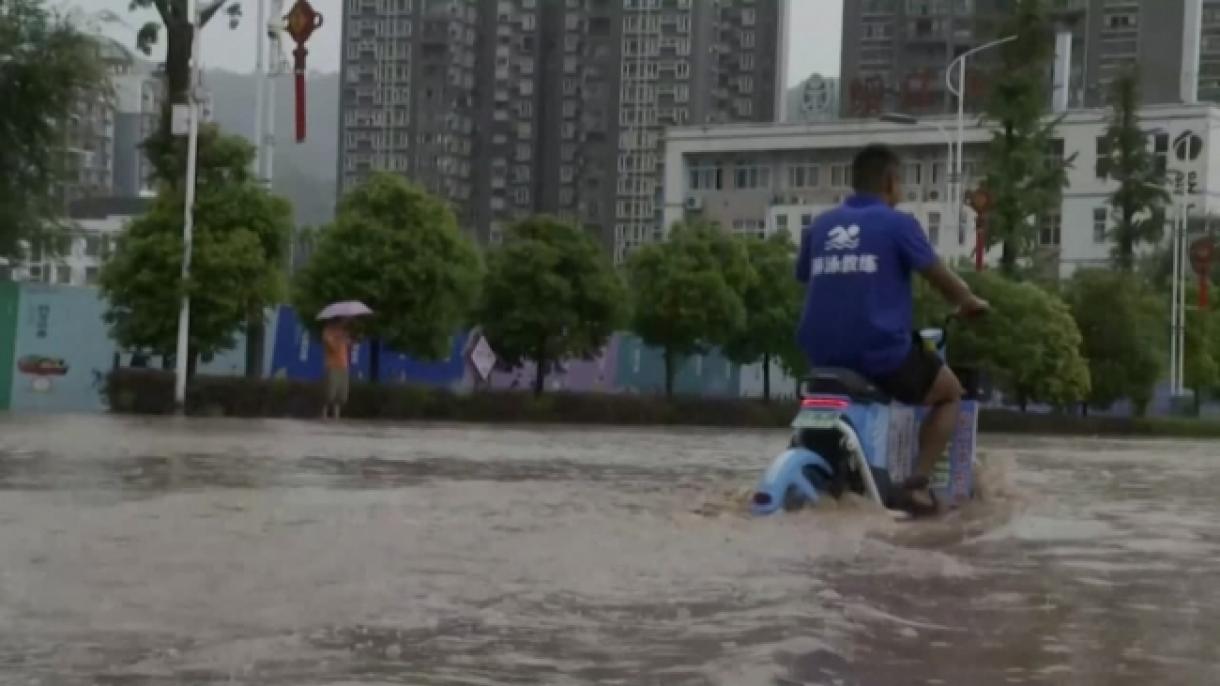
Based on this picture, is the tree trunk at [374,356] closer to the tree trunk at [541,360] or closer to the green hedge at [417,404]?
the green hedge at [417,404]

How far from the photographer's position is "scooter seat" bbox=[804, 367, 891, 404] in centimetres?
658

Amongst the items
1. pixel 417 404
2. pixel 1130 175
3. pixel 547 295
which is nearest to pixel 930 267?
pixel 417 404

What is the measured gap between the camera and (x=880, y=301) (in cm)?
670

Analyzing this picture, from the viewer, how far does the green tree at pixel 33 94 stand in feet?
89.2

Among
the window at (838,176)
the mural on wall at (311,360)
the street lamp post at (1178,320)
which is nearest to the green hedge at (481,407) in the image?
the mural on wall at (311,360)

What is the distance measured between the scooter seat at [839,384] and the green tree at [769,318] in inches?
1326

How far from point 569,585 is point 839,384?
6.28ft

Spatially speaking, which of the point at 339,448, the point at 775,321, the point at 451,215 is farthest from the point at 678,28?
the point at 339,448

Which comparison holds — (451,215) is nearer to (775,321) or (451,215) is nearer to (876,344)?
(775,321)

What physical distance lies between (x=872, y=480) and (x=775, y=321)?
34.4m

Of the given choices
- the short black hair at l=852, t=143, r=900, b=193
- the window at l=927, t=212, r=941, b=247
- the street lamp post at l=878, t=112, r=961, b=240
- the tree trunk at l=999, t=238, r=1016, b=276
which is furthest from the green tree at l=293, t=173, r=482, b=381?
the window at l=927, t=212, r=941, b=247

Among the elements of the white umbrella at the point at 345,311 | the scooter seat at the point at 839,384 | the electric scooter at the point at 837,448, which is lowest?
the electric scooter at the point at 837,448

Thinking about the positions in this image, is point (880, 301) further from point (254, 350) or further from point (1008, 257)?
point (1008, 257)

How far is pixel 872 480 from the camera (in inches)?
262
